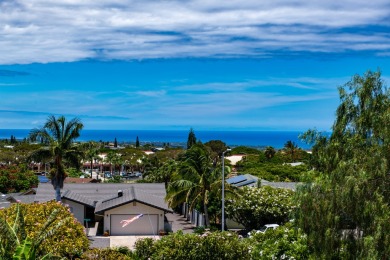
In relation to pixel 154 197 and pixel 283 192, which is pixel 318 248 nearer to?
pixel 283 192

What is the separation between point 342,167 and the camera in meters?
18.8

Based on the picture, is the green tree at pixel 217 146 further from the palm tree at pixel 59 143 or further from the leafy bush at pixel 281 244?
the leafy bush at pixel 281 244

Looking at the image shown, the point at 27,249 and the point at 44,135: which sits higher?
the point at 44,135

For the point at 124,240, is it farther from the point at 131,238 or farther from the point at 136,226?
the point at 136,226

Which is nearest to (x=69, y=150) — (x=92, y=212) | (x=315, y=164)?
(x=92, y=212)

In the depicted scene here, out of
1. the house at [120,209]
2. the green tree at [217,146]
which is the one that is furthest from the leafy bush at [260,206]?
the green tree at [217,146]

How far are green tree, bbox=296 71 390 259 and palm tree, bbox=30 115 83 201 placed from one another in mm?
23727

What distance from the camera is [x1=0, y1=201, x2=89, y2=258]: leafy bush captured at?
2223cm

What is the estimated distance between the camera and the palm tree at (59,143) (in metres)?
39.8

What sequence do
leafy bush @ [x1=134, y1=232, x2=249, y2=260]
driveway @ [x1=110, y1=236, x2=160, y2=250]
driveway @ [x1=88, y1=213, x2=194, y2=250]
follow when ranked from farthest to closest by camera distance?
driveway @ [x1=110, y1=236, x2=160, y2=250] < driveway @ [x1=88, y1=213, x2=194, y2=250] < leafy bush @ [x1=134, y1=232, x2=249, y2=260]

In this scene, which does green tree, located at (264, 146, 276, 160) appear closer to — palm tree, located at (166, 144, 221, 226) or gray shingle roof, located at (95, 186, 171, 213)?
gray shingle roof, located at (95, 186, 171, 213)

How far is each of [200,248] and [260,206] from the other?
17886mm

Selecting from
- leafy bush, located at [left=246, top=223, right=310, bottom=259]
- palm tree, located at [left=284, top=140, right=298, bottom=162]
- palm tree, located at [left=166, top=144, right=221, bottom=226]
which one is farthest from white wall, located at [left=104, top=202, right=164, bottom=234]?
palm tree, located at [left=284, top=140, right=298, bottom=162]

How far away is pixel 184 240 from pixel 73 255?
5.26 m
